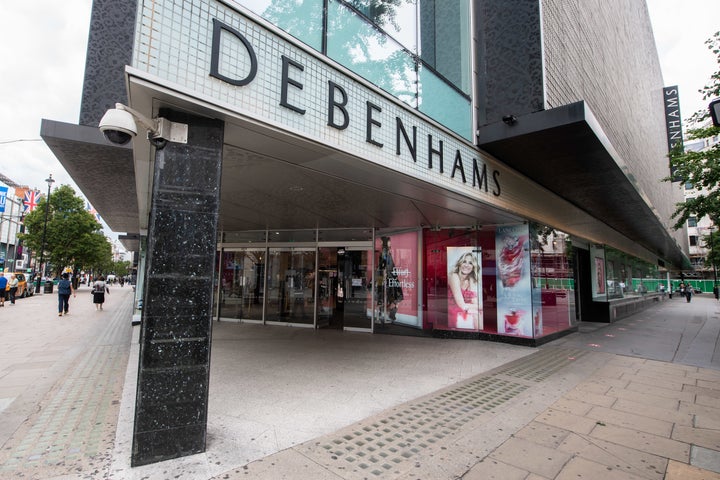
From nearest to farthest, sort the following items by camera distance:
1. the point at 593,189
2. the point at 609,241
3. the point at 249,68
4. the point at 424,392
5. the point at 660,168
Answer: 1. the point at 249,68
2. the point at 424,392
3. the point at 593,189
4. the point at 609,241
5. the point at 660,168

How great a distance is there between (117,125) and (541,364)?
7.43 m

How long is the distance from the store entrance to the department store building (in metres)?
0.07

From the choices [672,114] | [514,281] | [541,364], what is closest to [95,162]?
[541,364]

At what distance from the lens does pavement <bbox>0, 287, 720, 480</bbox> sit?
3125mm

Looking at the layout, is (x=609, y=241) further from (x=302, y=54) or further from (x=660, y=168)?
(x=302, y=54)

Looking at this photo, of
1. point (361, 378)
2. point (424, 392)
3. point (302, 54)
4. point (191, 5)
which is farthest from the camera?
point (361, 378)

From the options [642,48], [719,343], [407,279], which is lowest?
[719,343]

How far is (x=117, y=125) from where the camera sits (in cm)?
282

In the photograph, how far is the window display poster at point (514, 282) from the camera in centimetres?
880

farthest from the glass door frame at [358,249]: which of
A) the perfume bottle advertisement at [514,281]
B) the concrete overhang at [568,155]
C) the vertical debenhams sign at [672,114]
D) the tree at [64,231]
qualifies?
the tree at [64,231]

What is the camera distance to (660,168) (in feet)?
78.4

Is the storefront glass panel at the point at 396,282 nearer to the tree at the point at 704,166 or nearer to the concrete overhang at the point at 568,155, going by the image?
the concrete overhang at the point at 568,155

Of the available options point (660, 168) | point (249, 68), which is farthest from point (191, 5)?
point (660, 168)

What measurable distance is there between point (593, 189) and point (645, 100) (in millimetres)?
15741
